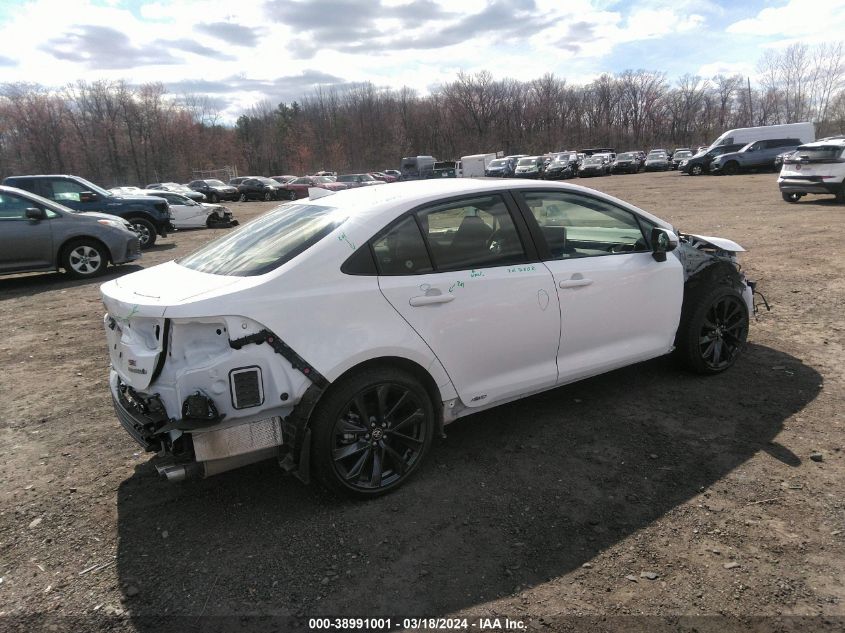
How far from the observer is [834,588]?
2359 millimetres

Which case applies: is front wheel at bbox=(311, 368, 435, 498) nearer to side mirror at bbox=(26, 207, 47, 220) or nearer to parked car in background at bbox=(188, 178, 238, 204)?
side mirror at bbox=(26, 207, 47, 220)

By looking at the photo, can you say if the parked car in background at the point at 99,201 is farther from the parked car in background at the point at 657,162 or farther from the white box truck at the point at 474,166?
the parked car in background at the point at 657,162

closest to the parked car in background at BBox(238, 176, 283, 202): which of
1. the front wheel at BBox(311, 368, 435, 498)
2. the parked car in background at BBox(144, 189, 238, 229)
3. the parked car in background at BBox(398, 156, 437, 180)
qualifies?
the parked car in background at BBox(398, 156, 437, 180)

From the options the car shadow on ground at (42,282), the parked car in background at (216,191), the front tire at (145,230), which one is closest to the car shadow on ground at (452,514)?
the car shadow on ground at (42,282)

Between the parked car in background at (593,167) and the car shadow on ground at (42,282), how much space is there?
1569 inches

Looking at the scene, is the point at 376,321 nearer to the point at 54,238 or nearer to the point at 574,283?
the point at 574,283

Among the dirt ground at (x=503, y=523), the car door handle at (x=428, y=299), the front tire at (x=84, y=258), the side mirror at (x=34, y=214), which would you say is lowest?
the dirt ground at (x=503, y=523)

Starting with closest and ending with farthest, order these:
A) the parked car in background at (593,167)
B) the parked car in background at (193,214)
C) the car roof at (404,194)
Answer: the car roof at (404,194) < the parked car in background at (193,214) < the parked car in background at (593,167)

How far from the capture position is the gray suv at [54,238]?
9.33 m

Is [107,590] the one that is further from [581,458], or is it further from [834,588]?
A: [834,588]

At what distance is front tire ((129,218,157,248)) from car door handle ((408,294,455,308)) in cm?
1334

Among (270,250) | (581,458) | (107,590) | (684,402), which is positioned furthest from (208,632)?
(684,402)

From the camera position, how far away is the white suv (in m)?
14.7

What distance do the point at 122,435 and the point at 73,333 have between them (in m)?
3.40
